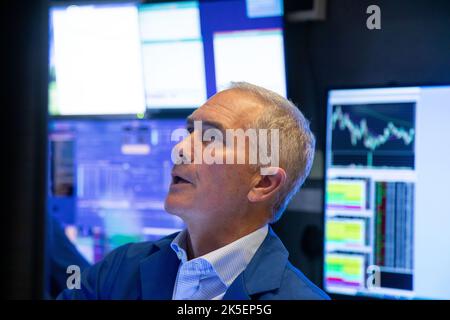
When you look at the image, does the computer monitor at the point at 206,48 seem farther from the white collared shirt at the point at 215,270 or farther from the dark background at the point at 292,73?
the white collared shirt at the point at 215,270

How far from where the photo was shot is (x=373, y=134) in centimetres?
118

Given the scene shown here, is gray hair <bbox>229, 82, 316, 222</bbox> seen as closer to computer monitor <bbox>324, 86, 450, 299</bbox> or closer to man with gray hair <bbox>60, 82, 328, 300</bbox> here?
man with gray hair <bbox>60, 82, 328, 300</bbox>

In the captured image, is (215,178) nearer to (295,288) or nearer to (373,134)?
(295,288)

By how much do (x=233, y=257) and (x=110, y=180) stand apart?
75cm

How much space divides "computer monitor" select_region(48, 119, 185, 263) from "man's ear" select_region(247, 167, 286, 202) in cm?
58

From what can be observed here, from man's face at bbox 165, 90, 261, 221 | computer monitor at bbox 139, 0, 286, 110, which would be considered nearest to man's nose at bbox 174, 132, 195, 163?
man's face at bbox 165, 90, 261, 221

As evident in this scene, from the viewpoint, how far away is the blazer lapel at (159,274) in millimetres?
898

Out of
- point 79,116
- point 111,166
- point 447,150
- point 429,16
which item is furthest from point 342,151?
point 79,116

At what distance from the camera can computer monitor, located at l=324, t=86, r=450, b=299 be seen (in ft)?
3.62

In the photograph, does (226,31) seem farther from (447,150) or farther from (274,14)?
(447,150)

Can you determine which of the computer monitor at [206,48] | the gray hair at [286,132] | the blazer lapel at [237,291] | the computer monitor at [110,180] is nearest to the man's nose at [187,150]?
the gray hair at [286,132]

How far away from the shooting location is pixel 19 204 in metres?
1.28

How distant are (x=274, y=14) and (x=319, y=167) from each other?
431 millimetres

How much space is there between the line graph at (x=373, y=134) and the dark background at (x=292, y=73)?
66mm
